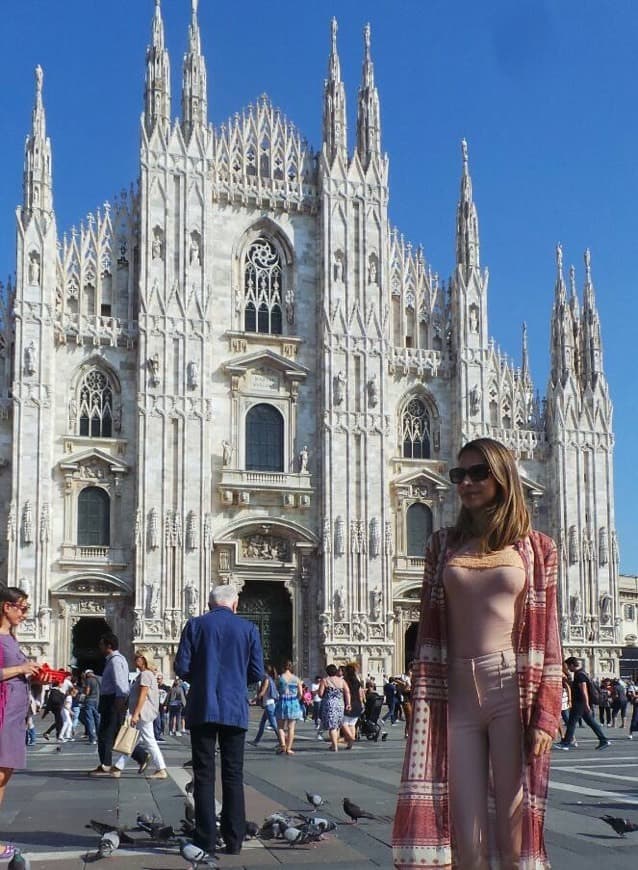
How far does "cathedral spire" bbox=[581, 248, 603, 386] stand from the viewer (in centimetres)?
4075

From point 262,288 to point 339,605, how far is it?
1063 centimetres

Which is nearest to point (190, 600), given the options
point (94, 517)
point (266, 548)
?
point (266, 548)

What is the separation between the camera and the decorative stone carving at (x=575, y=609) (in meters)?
39.2

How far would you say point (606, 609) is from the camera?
39469 millimetres

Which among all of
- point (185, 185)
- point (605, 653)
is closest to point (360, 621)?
point (605, 653)

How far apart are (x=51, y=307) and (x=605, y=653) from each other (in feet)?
70.2

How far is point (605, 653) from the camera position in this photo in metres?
39.2

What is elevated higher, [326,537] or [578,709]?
[326,537]

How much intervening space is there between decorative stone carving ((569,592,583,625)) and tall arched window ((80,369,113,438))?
16.4 metres

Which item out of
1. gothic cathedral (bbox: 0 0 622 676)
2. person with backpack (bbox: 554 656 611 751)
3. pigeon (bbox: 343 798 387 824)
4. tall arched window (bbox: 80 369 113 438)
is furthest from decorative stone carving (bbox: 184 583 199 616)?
pigeon (bbox: 343 798 387 824)

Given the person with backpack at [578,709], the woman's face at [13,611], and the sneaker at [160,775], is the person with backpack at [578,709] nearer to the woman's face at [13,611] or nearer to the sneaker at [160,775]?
the sneaker at [160,775]

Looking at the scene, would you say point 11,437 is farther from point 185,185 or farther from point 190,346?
point 185,185

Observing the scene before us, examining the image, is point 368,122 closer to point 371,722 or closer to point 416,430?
point 416,430

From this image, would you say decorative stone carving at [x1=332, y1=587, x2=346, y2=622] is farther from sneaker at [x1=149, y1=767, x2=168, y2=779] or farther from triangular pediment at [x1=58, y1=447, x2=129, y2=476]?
sneaker at [x1=149, y1=767, x2=168, y2=779]
